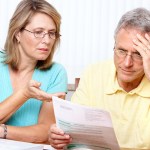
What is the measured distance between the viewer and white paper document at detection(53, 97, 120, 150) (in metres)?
1.32

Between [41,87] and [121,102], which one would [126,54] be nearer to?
[121,102]

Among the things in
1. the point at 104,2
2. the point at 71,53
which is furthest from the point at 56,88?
the point at 104,2

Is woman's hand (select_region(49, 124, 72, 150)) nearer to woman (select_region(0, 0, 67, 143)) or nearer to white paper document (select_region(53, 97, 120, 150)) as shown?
white paper document (select_region(53, 97, 120, 150))

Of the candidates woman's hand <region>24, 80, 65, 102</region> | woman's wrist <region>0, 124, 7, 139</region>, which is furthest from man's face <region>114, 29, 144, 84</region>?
woman's wrist <region>0, 124, 7, 139</region>

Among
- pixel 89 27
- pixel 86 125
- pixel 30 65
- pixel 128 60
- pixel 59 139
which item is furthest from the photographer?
pixel 89 27

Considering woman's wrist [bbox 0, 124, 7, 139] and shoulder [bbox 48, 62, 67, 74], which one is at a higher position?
shoulder [bbox 48, 62, 67, 74]

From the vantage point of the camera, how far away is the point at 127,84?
1855 mm

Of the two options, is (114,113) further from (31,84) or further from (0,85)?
(0,85)

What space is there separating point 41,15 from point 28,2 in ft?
0.38

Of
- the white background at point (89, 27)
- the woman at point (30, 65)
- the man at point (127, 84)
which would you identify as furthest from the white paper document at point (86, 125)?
the white background at point (89, 27)

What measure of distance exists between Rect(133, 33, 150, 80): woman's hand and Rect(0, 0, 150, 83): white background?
1385 mm

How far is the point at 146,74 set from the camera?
1735 millimetres

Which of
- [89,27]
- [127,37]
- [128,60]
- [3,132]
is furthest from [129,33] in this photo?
[89,27]

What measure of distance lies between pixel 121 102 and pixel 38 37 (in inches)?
22.5
